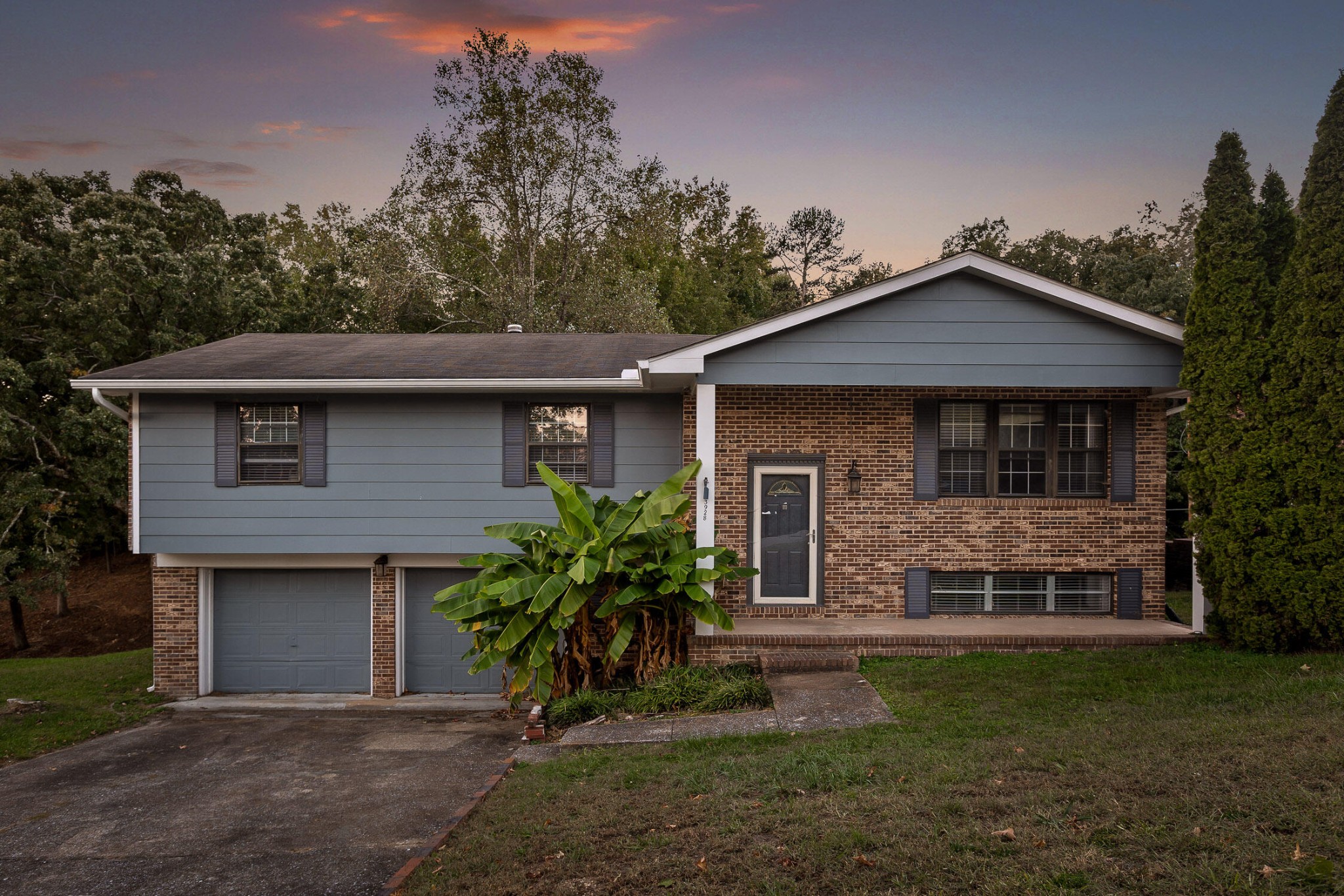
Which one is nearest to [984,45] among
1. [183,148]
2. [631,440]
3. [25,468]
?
[631,440]

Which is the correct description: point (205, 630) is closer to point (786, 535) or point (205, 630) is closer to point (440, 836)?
point (440, 836)

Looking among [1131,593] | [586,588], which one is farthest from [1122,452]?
[586,588]

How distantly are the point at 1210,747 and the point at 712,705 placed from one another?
14.2ft

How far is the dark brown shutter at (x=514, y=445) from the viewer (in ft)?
36.7

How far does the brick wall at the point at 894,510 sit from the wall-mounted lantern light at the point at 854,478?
7cm

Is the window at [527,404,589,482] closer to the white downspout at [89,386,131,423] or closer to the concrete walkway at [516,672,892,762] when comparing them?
the concrete walkway at [516,672,892,762]

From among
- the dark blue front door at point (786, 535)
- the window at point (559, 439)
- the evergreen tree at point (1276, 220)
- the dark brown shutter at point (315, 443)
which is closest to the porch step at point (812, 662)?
the dark blue front door at point (786, 535)

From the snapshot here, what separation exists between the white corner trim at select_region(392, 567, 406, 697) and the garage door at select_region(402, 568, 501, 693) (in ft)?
0.09

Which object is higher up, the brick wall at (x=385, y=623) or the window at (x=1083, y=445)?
Result: the window at (x=1083, y=445)

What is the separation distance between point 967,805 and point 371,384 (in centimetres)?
876

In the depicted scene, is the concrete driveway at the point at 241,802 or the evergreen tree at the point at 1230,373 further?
the evergreen tree at the point at 1230,373

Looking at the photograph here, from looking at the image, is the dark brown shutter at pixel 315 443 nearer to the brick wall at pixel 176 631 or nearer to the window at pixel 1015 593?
the brick wall at pixel 176 631

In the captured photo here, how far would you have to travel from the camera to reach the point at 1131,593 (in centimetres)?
1064

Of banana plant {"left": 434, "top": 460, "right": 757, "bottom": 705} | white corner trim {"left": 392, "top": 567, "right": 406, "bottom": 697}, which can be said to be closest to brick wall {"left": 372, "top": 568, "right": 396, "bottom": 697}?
white corner trim {"left": 392, "top": 567, "right": 406, "bottom": 697}
